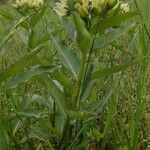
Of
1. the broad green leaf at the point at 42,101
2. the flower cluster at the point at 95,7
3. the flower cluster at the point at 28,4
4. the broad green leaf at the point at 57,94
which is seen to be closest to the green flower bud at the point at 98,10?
the flower cluster at the point at 95,7

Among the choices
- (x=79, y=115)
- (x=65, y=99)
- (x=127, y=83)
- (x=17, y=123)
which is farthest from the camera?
(x=127, y=83)

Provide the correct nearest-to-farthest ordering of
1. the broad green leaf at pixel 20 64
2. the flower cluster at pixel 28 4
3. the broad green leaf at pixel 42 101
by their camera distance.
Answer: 1. the broad green leaf at pixel 20 64
2. the broad green leaf at pixel 42 101
3. the flower cluster at pixel 28 4

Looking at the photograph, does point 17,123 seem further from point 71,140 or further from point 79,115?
point 79,115

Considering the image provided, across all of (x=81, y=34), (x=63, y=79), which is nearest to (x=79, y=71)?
(x=63, y=79)

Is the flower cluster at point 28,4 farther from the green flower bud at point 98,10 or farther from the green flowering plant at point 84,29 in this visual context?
the green flower bud at point 98,10

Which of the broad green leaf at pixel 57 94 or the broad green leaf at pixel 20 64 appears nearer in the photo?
the broad green leaf at pixel 20 64

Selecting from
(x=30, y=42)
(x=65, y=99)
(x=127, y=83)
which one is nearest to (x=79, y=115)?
(x=65, y=99)

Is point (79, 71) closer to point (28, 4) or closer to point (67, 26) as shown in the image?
point (67, 26)
